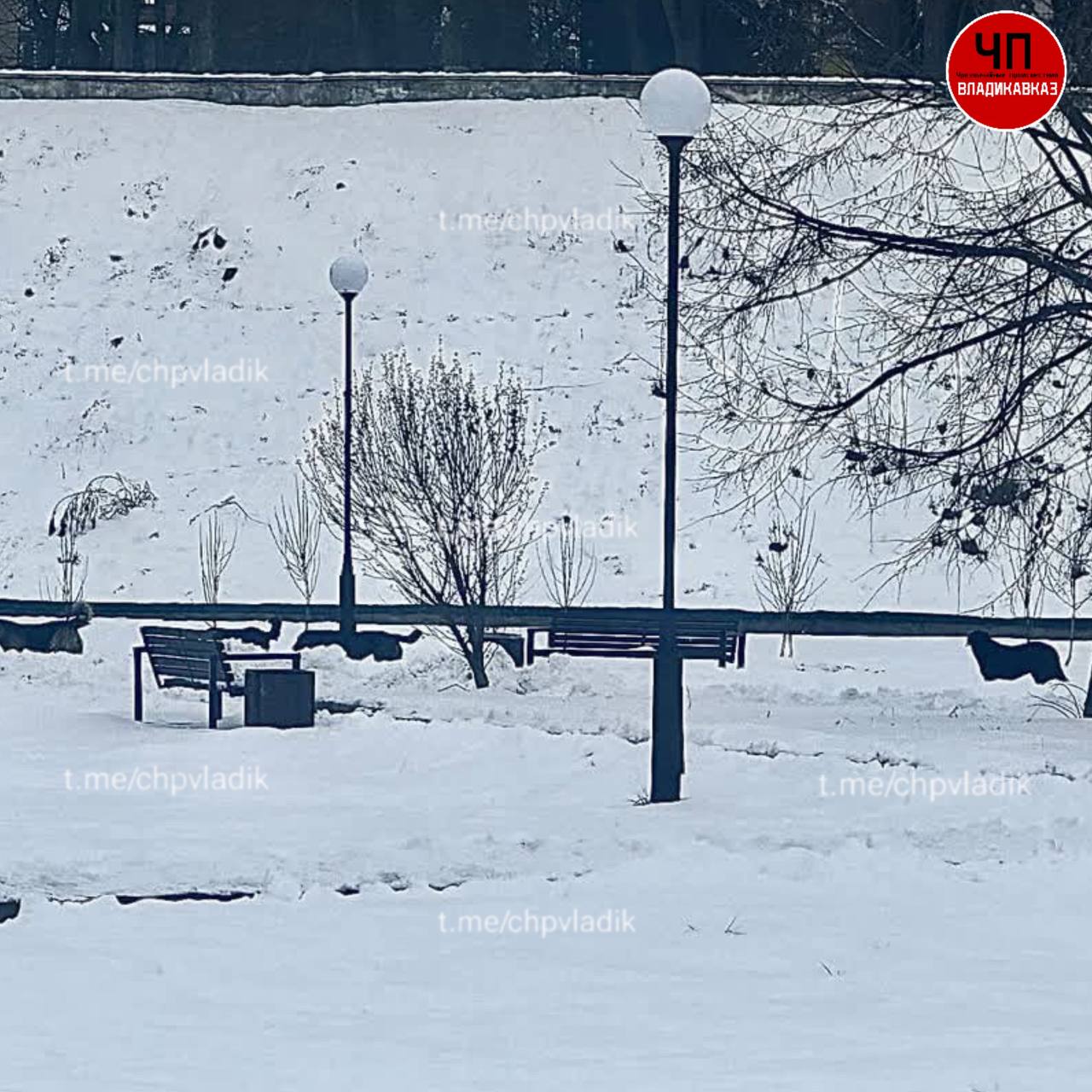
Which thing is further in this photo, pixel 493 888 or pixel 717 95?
pixel 717 95

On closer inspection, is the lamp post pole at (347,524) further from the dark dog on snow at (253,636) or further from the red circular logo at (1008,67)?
the red circular logo at (1008,67)

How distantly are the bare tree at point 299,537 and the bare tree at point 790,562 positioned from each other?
5135mm

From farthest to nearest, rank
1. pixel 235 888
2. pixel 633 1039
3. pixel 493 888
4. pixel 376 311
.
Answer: pixel 376 311 → pixel 235 888 → pixel 493 888 → pixel 633 1039

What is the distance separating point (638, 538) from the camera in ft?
90.3

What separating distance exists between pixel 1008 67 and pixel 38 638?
10.0 meters

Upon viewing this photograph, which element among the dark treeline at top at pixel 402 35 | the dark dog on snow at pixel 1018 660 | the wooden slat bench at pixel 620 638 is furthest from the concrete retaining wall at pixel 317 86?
the dark dog on snow at pixel 1018 660

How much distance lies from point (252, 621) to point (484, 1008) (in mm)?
15520

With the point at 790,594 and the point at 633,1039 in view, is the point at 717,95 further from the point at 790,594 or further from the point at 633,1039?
the point at 633,1039

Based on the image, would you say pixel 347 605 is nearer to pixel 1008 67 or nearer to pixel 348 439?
pixel 348 439

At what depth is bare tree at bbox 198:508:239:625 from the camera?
25516 mm

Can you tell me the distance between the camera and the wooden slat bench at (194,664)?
51.2 feet

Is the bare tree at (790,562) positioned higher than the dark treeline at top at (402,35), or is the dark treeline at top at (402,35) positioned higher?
the dark treeline at top at (402,35)

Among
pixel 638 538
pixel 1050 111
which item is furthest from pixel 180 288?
pixel 1050 111

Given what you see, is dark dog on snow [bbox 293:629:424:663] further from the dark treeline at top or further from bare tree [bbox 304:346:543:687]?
the dark treeline at top
